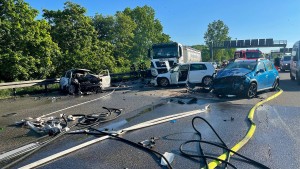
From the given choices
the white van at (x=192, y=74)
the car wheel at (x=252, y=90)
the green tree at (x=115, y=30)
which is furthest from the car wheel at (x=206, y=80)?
the green tree at (x=115, y=30)

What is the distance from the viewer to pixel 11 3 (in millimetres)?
20484

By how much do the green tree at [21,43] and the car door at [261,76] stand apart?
629 inches

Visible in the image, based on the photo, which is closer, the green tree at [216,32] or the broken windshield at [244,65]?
the broken windshield at [244,65]

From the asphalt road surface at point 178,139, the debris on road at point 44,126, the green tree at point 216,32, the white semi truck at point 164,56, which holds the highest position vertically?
the green tree at point 216,32

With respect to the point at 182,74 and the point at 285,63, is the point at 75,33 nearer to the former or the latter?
the point at 182,74

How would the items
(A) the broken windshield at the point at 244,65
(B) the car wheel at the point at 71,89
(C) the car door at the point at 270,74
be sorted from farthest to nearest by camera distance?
(B) the car wheel at the point at 71,89, (C) the car door at the point at 270,74, (A) the broken windshield at the point at 244,65

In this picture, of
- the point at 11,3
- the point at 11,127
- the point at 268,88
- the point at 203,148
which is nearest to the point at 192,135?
the point at 203,148

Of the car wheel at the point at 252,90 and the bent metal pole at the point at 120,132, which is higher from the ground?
the car wheel at the point at 252,90

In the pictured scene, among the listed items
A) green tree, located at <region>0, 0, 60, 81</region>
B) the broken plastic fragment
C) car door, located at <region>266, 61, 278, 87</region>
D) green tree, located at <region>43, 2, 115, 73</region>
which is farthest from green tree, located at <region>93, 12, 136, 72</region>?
the broken plastic fragment

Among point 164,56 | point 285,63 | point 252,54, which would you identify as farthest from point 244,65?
point 285,63

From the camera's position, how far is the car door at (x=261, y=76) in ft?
40.8

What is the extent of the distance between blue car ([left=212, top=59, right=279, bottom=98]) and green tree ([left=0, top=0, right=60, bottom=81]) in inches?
576

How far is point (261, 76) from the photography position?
12.6m

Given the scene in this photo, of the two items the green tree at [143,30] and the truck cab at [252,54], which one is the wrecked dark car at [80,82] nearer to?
the truck cab at [252,54]
